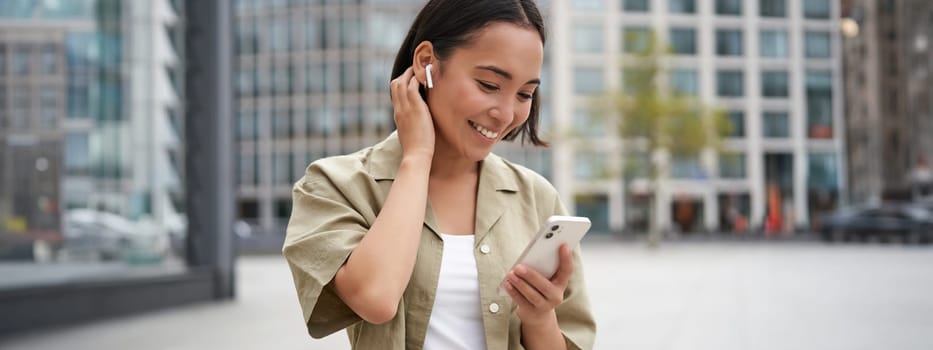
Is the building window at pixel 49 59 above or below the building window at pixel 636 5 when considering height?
below

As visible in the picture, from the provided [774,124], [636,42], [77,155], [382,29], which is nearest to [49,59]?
[77,155]

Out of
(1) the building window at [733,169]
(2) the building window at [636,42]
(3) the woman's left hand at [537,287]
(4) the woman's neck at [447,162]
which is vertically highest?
(2) the building window at [636,42]

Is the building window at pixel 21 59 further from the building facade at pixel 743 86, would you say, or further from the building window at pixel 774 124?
the building window at pixel 774 124

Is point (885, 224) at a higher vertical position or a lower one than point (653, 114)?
lower

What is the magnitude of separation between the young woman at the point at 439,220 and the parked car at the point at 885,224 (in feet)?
120

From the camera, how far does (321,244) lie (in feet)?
6.15

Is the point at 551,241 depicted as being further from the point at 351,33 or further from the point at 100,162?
the point at 351,33

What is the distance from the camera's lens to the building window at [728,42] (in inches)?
2484

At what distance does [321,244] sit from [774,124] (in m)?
64.5

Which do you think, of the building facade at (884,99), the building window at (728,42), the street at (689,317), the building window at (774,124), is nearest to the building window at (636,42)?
the street at (689,317)

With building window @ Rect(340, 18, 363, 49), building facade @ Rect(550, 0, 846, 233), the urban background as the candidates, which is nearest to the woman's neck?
the urban background

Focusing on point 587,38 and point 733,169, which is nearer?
point 733,169

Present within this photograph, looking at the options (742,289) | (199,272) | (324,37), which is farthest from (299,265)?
(324,37)

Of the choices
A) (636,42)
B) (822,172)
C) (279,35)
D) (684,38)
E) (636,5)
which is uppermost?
(636,5)
